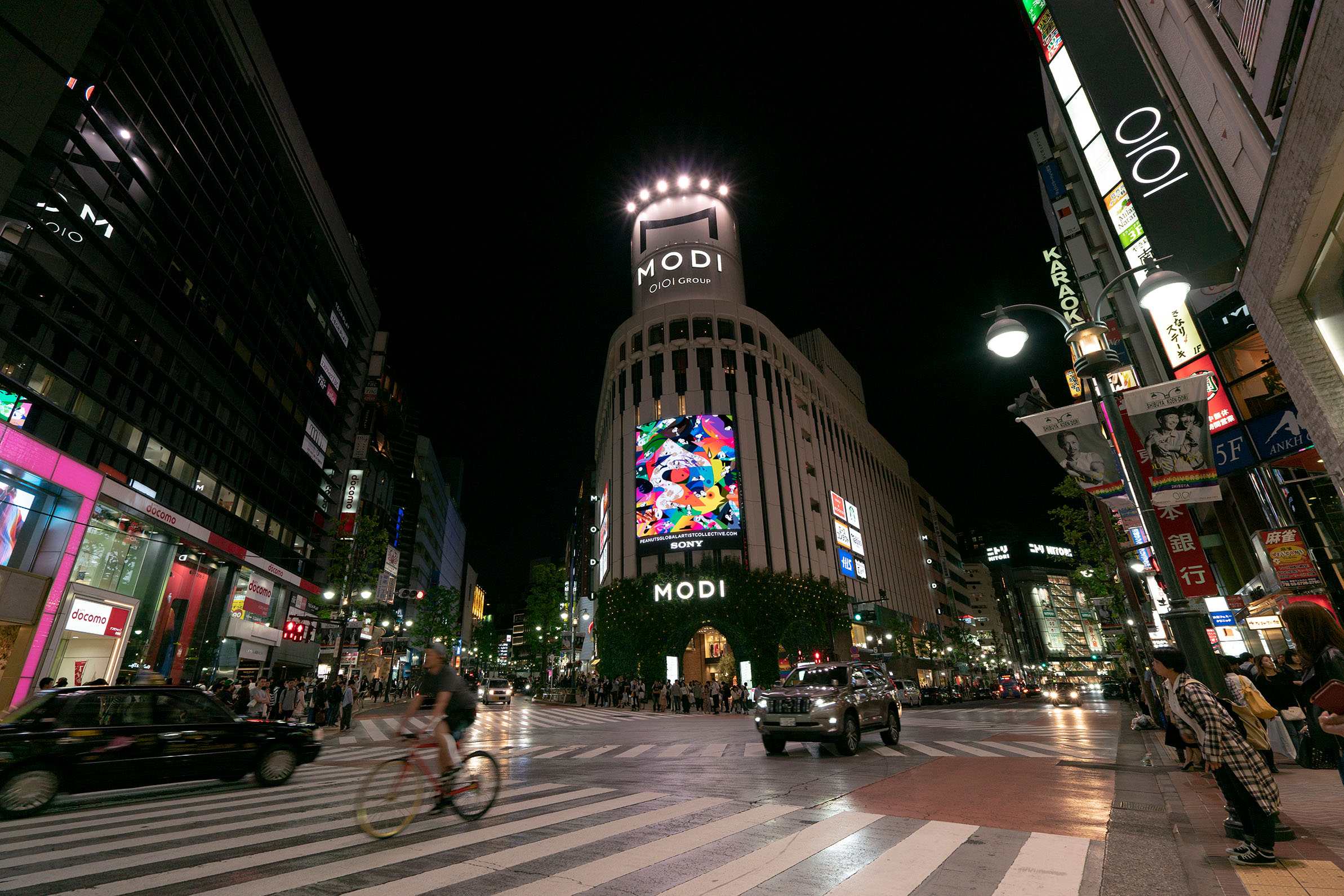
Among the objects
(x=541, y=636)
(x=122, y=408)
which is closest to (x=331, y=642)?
(x=122, y=408)

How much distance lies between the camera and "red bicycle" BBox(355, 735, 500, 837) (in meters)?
5.70

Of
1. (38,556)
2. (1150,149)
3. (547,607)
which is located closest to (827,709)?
(1150,149)

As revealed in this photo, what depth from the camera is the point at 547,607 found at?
210ft

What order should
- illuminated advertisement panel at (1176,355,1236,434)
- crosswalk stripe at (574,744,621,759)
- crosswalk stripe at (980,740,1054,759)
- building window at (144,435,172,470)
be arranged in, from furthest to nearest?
1. building window at (144,435,172,470)
2. illuminated advertisement panel at (1176,355,1236,434)
3. crosswalk stripe at (574,744,621,759)
4. crosswalk stripe at (980,740,1054,759)

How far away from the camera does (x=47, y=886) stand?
402 centimetres

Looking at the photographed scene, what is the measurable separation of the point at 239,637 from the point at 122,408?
1487 centimetres

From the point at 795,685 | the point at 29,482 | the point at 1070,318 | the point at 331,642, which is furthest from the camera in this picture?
the point at 331,642

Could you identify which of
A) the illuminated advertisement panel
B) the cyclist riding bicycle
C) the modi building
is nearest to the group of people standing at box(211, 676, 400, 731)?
the cyclist riding bicycle

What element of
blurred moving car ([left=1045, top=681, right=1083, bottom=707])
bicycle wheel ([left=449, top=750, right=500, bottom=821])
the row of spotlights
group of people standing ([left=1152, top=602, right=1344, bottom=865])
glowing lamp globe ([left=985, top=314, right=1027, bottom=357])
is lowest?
blurred moving car ([left=1045, top=681, right=1083, bottom=707])

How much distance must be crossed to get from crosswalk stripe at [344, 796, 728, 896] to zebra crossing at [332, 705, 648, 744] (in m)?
11.7

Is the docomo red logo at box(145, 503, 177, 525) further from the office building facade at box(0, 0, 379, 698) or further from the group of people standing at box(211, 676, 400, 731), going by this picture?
the group of people standing at box(211, 676, 400, 731)

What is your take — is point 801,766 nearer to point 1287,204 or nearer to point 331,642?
point 1287,204

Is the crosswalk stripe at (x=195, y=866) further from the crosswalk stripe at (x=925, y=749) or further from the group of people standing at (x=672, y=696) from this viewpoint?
the group of people standing at (x=672, y=696)

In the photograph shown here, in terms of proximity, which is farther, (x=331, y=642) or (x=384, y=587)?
(x=331, y=642)
